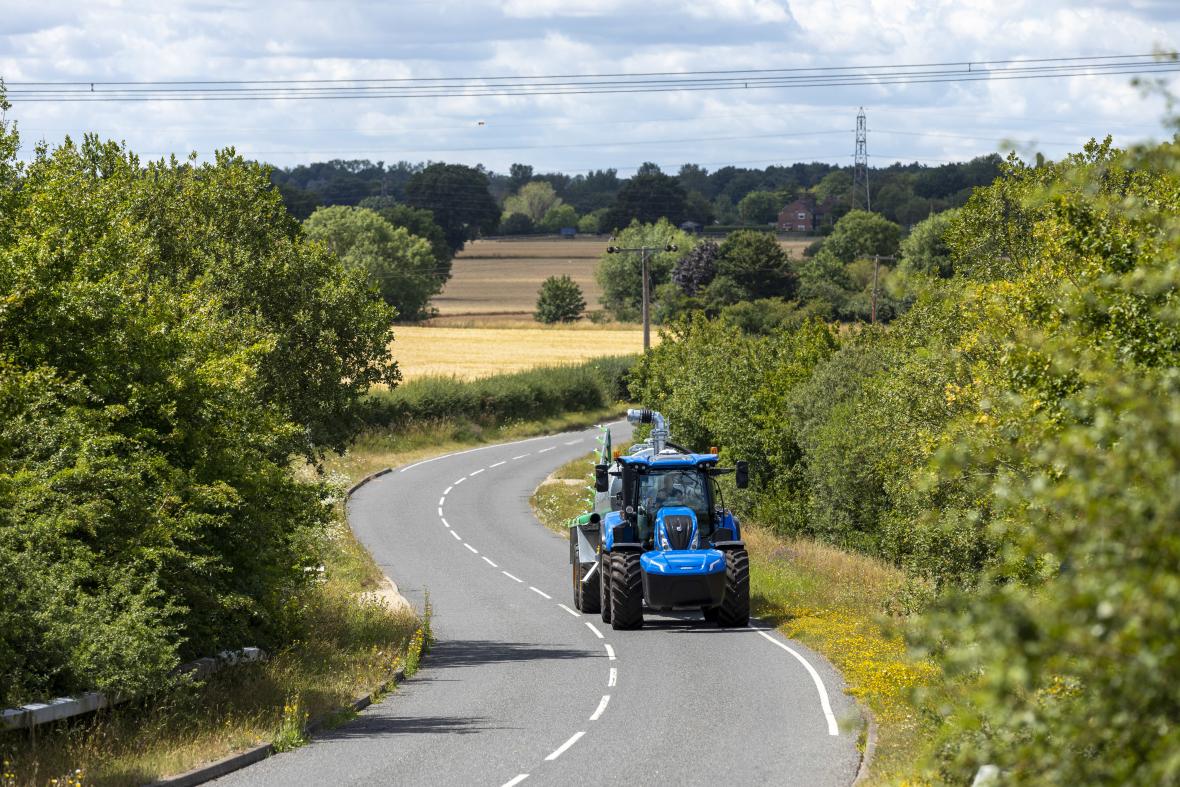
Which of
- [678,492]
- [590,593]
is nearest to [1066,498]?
[678,492]

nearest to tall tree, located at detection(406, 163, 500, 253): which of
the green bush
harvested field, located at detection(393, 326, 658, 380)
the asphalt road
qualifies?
the green bush

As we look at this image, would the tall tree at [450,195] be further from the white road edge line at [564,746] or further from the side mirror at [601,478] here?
the white road edge line at [564,746]

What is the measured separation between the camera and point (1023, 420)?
36.3ft

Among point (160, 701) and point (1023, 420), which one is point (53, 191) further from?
point (1023, 420)

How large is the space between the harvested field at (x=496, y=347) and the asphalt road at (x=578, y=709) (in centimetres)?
5021

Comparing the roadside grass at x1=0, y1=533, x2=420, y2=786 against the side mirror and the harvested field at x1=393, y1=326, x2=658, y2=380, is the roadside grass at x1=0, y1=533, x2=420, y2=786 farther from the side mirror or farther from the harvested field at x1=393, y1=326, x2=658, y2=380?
the harvested field at x1=393, y1=326, x2=658, y2=380

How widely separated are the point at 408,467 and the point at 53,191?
4212 centimetres

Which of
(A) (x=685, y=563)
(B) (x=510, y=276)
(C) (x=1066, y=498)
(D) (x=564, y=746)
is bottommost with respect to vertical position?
(D) (x=564, y=746)

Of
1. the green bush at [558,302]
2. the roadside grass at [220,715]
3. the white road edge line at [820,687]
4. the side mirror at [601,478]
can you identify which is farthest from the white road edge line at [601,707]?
the green bush at [558,302]

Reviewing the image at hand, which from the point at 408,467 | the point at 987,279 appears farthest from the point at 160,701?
the point at 408,467

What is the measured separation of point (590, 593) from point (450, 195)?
16257cm

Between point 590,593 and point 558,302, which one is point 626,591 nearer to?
point 590,593

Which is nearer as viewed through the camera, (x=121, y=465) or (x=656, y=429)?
(x=121, y=465)

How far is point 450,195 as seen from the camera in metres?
188
